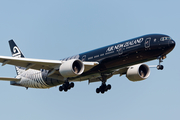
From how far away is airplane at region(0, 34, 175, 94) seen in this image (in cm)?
3357

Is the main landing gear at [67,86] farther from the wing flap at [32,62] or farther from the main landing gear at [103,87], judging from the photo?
the main landing gear at [103,87]

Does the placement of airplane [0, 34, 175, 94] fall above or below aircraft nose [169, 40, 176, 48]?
below

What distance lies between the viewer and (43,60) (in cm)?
3588

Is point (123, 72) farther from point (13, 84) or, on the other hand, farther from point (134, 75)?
point (13, 84)

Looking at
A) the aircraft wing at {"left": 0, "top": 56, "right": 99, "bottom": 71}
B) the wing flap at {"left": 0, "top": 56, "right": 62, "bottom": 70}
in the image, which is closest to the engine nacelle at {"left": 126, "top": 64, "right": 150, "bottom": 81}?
the aircraft wing at {"left": 0, "top": 56, "right": 99, "bottom": 71}

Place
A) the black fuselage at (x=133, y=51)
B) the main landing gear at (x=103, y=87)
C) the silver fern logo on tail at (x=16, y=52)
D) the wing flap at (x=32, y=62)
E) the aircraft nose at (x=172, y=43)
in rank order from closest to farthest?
the aircraft nose at (x=172, y=43) → the black fuselage at (x=133, y=51) → the wing flap at (x=32, y=62) → the main landing gear at (x=103, y=87) → the silver fern logo on tail at (x=16, y=52)

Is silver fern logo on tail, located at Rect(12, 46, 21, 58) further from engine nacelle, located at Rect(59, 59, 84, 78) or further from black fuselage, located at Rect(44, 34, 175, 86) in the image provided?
black fuselage, located at Rect(44, 34, 175, 86)

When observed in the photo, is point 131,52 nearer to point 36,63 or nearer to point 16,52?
point 36,63

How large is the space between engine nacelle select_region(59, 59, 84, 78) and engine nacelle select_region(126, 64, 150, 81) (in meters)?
7.24

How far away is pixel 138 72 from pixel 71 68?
8952 millimetres

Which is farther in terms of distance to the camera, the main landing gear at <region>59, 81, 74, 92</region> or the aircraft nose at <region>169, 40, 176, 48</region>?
the main landing gear at <region>59, 81, 74, 92</region>

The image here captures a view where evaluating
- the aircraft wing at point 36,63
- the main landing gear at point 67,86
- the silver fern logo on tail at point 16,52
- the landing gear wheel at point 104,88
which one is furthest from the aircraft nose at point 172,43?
the silver fern logo on tail at point 16,52

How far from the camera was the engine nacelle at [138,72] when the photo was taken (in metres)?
39.5

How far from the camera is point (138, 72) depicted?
129 feet
